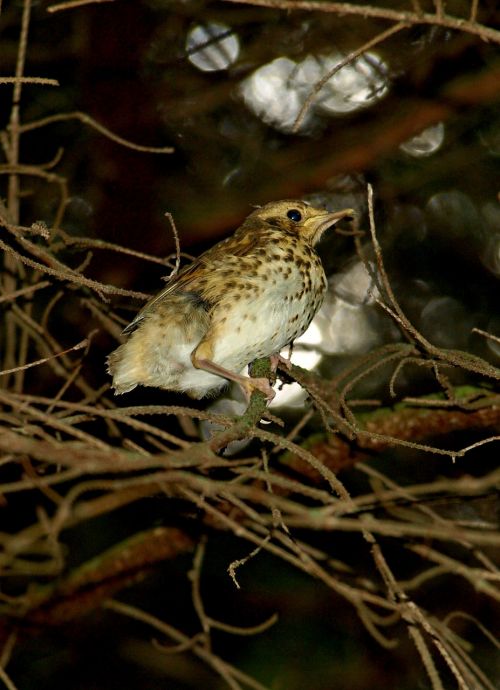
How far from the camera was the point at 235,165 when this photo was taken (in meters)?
5.68

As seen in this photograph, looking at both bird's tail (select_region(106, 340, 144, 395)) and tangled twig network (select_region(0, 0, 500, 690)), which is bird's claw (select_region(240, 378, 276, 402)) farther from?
bird's tail (select_region(106, 340, 144, 395))

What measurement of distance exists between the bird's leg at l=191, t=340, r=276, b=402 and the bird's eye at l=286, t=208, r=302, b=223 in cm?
81

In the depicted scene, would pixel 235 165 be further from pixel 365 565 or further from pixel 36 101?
pixel 365 565

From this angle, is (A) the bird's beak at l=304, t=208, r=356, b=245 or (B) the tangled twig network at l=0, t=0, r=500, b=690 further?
(A) the bird's beak at l=304, t=208, r=356, b=245

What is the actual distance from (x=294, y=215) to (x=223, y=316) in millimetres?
732

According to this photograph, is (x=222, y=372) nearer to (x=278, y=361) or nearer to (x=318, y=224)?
(x=278, y=361)

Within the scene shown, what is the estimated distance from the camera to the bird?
3367mm

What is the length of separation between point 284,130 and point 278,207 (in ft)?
6.60

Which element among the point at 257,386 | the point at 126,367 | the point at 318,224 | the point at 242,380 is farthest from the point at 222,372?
the point at 318,224

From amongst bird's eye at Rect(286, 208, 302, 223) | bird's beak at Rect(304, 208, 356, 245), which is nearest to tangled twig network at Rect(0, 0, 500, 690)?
bird's beak at Rect(304, 208, 356, 245)

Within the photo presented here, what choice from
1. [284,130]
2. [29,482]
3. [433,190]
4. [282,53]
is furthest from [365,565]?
[29,482]

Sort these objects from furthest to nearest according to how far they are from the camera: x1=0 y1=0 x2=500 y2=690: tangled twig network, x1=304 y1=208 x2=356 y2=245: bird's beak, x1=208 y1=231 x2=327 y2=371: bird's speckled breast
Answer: x1=304 y1=208 x2=356 y2=245: bird's beak
x1=208 y1=231 x2=327 y2=371: bird's speckled breast
x1=0 y1=0 x2=500 y2=690: tangled twig network

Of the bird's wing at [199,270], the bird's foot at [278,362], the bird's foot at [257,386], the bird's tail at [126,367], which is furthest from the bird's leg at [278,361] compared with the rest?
the bird's tail at [126,367]

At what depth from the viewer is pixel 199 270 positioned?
3.49 meters
